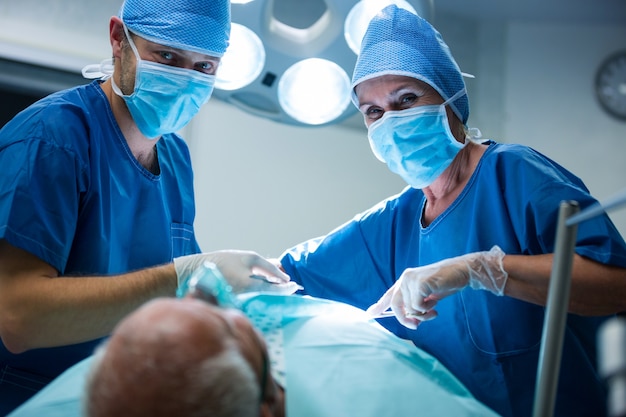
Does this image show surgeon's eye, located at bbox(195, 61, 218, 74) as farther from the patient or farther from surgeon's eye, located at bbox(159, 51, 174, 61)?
the patient

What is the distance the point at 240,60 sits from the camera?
2150 millimetres

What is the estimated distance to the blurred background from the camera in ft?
10.5

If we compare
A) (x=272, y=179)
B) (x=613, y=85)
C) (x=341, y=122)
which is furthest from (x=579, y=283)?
(x=613, y=85)

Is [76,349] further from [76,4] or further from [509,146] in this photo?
[76,4]

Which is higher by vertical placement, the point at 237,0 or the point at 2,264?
the point at 237,0

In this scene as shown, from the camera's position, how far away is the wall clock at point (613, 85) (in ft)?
12.7

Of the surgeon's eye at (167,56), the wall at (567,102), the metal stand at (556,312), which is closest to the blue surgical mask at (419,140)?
the surgeon's eye at (167,56)

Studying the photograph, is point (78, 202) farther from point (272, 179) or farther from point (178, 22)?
point (272, 179)

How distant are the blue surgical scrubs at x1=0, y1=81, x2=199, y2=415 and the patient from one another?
13.3 inches

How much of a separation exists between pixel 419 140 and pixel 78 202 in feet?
2.84

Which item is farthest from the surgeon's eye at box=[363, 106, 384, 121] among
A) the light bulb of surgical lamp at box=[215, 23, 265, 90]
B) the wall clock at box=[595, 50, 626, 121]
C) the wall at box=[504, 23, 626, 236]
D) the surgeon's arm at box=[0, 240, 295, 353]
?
the wall clock at box=[595, 50, 626, 121]

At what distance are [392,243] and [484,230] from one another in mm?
357

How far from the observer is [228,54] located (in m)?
2.12

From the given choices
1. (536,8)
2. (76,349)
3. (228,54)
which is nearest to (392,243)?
(228,54)
